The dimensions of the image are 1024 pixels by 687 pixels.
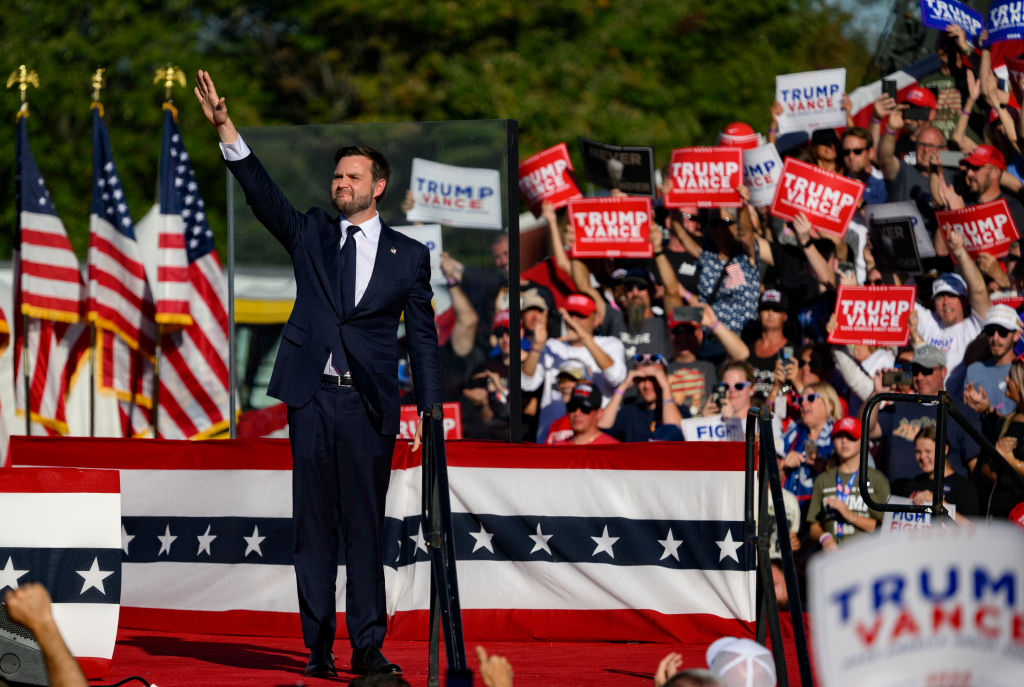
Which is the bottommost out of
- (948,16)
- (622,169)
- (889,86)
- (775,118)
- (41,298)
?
(41,298)

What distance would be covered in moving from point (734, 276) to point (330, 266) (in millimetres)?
4842

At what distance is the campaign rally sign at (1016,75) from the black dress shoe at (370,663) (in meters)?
6.48

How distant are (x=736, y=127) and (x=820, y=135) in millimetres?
749

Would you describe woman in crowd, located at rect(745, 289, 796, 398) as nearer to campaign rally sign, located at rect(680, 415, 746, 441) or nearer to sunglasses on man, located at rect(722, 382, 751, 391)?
sunglasses on man, located at rect(722, 382, 751, 391)

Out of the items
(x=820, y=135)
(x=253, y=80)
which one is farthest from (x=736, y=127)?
(x=253, y=80)

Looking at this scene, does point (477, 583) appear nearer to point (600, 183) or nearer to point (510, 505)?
point (510, 505)

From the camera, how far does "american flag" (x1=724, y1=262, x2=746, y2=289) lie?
10.8 m

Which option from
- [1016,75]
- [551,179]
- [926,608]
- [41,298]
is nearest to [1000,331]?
[1016,75]

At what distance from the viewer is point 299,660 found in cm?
729

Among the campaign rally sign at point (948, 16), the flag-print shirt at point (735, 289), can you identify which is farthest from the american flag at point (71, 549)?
the campaign rally sign at point (948, 16)

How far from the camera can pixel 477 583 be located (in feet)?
27.6

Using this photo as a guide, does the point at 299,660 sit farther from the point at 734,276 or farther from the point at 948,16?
the point at 948,16

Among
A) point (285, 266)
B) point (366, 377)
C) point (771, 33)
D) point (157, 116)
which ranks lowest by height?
point (366, 377)

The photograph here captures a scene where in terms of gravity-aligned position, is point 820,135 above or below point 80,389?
above
